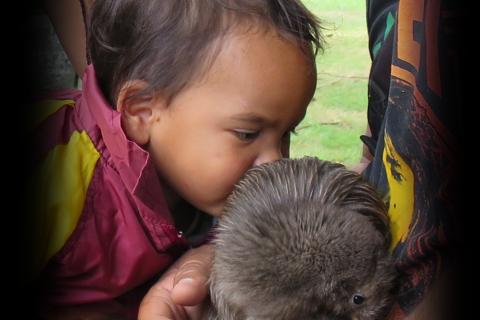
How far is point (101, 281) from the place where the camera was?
6.19ft

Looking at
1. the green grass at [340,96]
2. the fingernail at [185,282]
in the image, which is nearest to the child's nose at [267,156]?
the fingernail at [185,282]

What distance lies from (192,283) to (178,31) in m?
0.72

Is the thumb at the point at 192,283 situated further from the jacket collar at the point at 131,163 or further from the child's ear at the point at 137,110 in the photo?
the child's ear at the point at 137,110

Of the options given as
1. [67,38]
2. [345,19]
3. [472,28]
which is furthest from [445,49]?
[345,19]

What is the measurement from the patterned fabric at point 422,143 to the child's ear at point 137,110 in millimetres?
744

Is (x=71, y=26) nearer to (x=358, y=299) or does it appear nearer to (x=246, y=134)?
(x=246, y=134)

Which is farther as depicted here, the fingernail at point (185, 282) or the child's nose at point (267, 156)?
the child's nose at point (267, 156)

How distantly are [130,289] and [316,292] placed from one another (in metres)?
0.83

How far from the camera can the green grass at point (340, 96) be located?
4.84 meters

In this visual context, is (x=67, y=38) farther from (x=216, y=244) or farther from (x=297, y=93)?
(x=216, y=244)

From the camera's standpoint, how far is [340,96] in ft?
18.6

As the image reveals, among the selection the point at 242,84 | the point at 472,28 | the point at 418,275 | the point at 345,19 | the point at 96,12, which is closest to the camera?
the point at 472,28

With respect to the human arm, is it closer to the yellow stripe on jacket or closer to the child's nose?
the yellow stripe on jacket

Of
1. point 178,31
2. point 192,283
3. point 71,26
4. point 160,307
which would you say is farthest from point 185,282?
point 71,26
